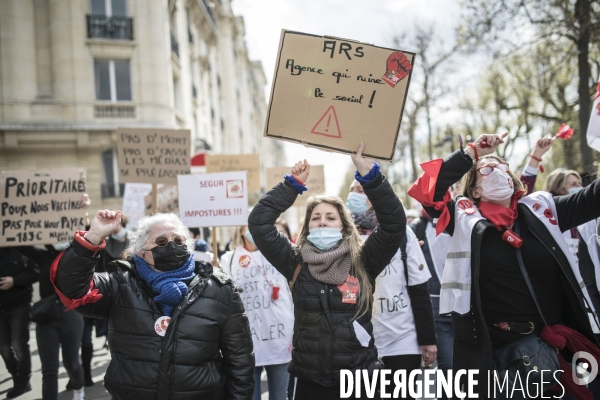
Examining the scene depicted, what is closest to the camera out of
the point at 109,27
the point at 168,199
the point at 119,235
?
the point at 119,235

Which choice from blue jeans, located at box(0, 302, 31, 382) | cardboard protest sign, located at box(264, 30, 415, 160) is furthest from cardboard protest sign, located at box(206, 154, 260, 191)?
cardboard protest sign, located at box(264, 30, 415, 160)

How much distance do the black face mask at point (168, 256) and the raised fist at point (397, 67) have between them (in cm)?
169

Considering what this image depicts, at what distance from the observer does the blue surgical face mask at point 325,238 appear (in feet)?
10.2

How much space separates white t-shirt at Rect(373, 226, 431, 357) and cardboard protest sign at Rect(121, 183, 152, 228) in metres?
7.84

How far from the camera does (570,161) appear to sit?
14.5 meters

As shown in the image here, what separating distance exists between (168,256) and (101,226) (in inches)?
16.0

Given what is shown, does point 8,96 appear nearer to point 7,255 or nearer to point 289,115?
point 7,255

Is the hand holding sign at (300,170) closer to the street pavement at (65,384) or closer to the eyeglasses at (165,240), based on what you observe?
the eyeglasses at (165,240)

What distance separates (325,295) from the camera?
294 centimetres

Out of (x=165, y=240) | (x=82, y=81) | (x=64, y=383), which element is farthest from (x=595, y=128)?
(x=82, y=81)

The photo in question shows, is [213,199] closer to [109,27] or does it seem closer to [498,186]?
[498,186]

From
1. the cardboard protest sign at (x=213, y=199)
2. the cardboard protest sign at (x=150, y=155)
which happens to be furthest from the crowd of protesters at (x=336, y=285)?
the cardboard protest sign at (x=150, y=155)

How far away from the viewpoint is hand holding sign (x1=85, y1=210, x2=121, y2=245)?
100 inches

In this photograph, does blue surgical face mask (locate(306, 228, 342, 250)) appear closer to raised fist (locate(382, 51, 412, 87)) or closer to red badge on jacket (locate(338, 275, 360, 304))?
red badge on jacket (locate(338, 275, 360, 304))
